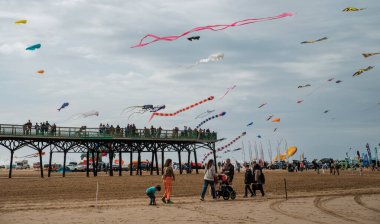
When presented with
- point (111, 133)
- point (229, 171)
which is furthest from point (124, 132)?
point (229, 171)

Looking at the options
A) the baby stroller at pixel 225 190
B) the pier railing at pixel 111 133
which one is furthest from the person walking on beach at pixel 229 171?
the pier railing at pixel 111 133

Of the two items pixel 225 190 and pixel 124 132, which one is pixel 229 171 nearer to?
pixel 225 190

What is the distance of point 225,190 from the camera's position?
17750mm

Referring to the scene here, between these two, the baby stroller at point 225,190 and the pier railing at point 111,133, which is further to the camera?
the pier railing at point 111,133

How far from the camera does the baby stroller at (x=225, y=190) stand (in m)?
17.7

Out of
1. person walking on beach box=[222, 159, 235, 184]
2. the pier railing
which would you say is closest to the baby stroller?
person walking on beach box=[222, 159, 235, 184]

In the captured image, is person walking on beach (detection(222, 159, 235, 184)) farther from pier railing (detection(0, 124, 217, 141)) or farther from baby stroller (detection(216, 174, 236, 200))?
pier railing (detection(0, 124, 217, 141))

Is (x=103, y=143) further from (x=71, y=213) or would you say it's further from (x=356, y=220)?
(x=356, y=220)

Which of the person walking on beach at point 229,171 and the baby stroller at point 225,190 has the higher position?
the person walking on beach at point 229,171

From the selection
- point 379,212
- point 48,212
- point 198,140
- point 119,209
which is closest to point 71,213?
Answer: point 48,212

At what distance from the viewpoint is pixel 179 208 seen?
1421cm

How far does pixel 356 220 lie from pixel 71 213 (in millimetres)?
7958

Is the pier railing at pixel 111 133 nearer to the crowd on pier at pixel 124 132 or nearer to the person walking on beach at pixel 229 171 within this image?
the crowd on pier at pixel 124 132

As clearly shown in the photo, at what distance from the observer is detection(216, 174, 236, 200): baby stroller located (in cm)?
1772
